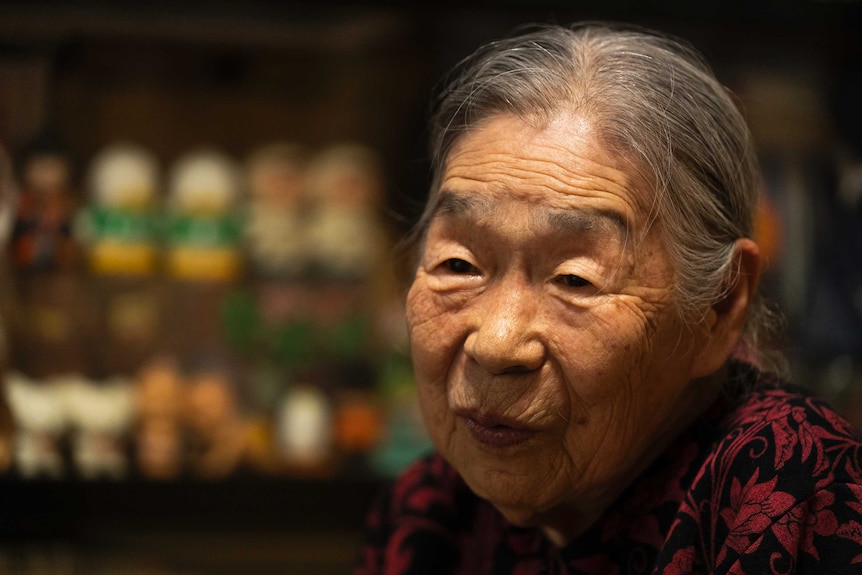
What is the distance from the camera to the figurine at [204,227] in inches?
97.8

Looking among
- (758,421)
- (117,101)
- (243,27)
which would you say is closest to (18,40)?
(117,101)

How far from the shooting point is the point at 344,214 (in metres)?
2.54

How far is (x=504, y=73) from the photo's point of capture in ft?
3.69

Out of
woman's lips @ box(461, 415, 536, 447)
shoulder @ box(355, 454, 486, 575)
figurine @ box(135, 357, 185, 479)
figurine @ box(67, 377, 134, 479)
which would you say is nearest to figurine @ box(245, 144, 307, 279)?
figurine @ box(135, 357, 185, 479)

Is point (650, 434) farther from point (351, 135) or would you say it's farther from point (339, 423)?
point (351, 135)

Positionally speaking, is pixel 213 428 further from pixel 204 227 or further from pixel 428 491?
pixel 428 491

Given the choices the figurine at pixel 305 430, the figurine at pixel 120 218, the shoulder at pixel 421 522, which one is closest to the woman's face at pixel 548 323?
the shoulder at pixel 421 522

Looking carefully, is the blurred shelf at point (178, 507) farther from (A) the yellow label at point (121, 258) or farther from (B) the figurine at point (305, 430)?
(A) the yellow label at point (121, 258)

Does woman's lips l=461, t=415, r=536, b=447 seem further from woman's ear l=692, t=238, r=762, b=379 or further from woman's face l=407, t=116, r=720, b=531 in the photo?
woman's ear l=692, t=238, r=762, b=379

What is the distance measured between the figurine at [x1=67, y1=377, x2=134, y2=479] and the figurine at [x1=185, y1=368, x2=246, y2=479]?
15 cm

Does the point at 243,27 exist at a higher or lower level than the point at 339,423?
higher

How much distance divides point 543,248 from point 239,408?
63.6 inches

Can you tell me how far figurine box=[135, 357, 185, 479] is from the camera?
240cm

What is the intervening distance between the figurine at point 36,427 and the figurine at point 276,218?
58 cm
